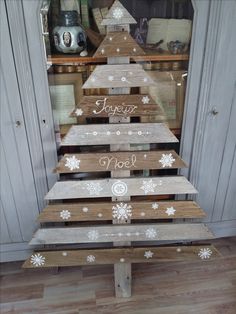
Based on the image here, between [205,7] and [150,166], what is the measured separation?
0.61 m

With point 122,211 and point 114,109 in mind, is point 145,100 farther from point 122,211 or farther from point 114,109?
point 122,211

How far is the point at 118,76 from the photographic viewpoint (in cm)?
104

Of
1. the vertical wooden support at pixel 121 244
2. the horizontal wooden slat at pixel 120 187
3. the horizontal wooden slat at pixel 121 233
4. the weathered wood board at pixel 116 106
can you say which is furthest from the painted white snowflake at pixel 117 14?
the horizontal wooden slat at pixel 121 233

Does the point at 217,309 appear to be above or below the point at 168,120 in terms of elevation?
below

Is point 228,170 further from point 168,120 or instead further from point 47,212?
point 47,212

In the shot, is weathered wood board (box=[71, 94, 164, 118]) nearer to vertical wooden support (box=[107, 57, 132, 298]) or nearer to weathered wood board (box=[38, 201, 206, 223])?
vertical wooden support (box=[107, 57, 132, 298])

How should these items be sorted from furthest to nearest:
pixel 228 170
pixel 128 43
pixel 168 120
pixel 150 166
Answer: pixel 228 170 < pixel 168 120 < pixel 150 166 < pixel 128 43

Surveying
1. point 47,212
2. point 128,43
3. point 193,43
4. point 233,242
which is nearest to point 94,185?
point 47,212

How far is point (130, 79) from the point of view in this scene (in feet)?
3.42

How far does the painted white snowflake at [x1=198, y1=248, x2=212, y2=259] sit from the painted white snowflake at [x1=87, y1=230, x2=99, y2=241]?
1.58 feet

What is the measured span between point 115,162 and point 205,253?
61 centimetres

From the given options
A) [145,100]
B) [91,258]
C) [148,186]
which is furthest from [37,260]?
[145,100]

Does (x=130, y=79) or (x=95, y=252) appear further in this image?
(x=95, y=252)

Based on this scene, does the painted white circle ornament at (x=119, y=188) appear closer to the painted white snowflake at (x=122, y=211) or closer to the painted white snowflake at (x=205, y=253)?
the painted white snowflake at (x=122, y=211)
